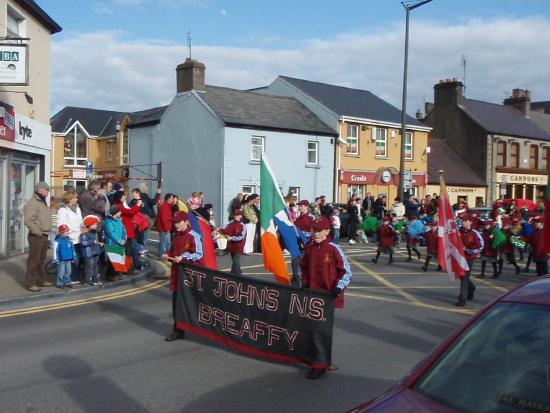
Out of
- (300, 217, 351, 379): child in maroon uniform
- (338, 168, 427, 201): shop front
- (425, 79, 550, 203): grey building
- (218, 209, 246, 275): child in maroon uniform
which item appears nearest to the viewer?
(300, 217, 351, 379): child in maroon uniform

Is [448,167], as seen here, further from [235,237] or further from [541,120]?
[235,237]

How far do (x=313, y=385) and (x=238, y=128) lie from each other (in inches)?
1014

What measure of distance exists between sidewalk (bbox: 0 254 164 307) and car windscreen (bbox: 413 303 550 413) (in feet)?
29.4

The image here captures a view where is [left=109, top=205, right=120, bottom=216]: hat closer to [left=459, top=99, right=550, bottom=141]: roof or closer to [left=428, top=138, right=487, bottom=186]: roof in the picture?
[left=428, top=138, right=487, bottom=186]: roof

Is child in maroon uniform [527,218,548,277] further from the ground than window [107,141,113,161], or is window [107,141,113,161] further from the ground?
window [107,141,113,161]

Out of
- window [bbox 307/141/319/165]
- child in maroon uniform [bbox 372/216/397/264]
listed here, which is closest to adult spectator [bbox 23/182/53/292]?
child in maroon uniform [bbox 372/216/397/264]

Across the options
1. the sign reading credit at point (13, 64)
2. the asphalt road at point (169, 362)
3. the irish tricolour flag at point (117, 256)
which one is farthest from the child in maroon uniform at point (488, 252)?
the sign reading credit at point (13, 64)

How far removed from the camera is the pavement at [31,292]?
10820 millimetres

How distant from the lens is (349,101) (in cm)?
3919

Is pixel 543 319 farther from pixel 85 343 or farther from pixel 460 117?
pixel 460 117

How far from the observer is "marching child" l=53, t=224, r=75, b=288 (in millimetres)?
11661

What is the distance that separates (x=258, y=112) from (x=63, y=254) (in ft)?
74.9

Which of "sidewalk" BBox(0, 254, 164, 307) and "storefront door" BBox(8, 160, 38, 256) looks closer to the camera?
"sidewalk" BBox(0, 254, 164, 307)

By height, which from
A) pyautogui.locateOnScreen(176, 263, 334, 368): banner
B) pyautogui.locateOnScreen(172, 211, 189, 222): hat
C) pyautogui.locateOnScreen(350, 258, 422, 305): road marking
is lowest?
pyautogui.locateOnScreen(350, 258, 422, 305): road marking
